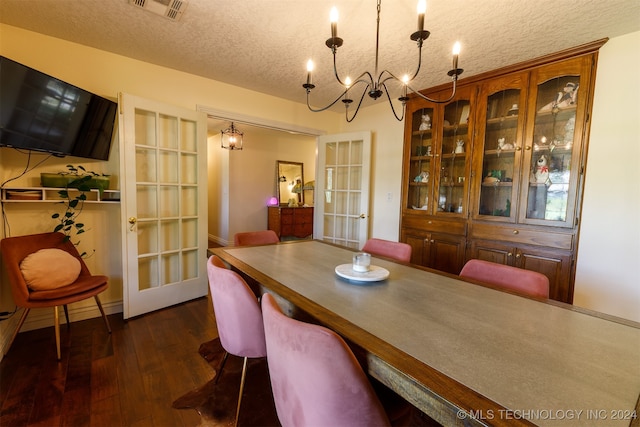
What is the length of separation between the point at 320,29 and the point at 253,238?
1.68m

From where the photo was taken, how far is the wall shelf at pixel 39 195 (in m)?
1.95

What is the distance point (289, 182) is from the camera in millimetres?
6211

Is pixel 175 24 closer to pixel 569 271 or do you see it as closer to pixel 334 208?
pixel 334 208

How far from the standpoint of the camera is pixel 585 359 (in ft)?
2.40

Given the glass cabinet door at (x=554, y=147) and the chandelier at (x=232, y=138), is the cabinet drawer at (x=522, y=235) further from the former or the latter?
the chandelier at (x=232, y=138)

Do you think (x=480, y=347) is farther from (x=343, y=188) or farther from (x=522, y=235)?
(x=343, y=188)

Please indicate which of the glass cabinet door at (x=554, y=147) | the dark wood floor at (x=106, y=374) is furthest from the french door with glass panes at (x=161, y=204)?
the glass cabinet door at (x=554, y=147)

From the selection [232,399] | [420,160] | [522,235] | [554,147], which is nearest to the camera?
[232,399]

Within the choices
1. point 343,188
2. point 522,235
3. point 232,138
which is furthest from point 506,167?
point 232,138

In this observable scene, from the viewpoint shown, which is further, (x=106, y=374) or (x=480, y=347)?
(x=106, y=374)

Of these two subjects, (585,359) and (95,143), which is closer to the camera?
(585,359)

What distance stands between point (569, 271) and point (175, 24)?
3.43m

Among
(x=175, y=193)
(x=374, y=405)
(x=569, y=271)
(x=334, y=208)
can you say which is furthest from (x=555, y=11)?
(x=175, y=193)

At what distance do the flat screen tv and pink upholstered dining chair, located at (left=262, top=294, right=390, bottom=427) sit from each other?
2183 mm
